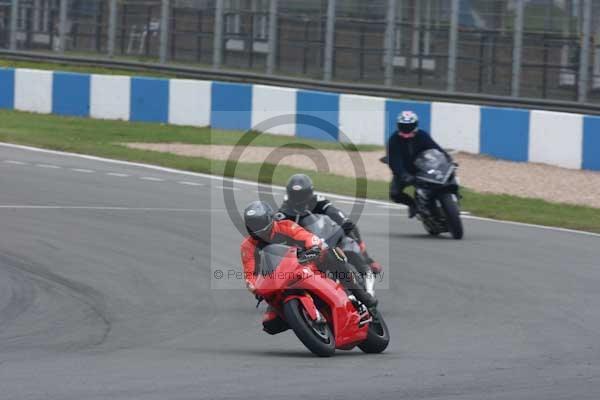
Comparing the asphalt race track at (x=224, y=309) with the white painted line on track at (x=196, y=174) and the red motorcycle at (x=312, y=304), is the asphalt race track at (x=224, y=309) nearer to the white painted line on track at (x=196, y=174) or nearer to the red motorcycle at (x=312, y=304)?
the red motorcycle at (x=312, y=304)

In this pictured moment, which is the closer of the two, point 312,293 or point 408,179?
point 312,293

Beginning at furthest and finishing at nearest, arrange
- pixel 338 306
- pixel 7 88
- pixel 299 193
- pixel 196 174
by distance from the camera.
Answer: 1. pixel 7 88
2. pixel 196 174
3. pixel 299 193
4. pixel 338 306

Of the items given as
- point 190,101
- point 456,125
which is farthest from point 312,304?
point 190,101

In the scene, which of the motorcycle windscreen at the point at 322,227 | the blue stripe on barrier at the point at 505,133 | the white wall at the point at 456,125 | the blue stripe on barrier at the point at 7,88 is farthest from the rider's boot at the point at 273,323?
the blue stripe on barrier at the point at 7,88

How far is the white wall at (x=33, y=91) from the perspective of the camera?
75.9 feet

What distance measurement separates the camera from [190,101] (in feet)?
73.1

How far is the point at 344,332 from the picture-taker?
7.69 m

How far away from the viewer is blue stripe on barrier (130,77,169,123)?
73.4 ft

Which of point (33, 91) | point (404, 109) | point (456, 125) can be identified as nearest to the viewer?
point (456, 125)

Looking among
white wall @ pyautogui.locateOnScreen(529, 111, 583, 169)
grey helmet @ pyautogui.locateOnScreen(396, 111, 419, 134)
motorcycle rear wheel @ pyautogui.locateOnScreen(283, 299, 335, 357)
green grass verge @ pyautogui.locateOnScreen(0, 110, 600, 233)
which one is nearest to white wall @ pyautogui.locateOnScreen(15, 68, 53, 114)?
green grass verge @ pyautogui.locateOnScreen(0, 110, 600, 233)

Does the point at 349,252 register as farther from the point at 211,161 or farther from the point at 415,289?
the point at 211,161

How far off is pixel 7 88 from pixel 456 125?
351 inches

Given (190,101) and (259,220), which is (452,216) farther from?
(190,101)

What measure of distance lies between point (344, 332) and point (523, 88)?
14834 mm
